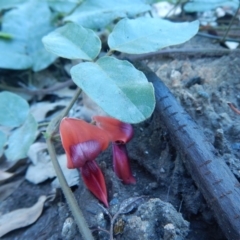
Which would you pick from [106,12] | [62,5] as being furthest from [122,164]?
[62,5]

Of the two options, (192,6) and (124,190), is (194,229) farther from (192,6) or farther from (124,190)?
(192,6)

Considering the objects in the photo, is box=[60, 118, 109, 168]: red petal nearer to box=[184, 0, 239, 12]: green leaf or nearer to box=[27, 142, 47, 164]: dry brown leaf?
box=[27, 142, 47, 164]: dry brown leaf

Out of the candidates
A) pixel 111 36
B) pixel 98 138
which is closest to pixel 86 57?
pixel 111 36

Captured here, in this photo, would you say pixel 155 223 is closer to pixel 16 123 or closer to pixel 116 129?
pixel 116 129

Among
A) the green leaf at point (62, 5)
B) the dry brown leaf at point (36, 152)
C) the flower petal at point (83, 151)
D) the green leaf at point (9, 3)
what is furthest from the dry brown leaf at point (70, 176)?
the green leaf at point (9, 3)

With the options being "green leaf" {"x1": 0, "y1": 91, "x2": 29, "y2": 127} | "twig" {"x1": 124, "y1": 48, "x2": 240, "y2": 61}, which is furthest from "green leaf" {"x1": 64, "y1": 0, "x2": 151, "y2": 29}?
"green leaf" {"x1": 0, "y1": 91, "x2": 29, "y2": 127}

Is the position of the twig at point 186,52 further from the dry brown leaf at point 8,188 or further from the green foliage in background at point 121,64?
the dry brown leaf at point 8,188
